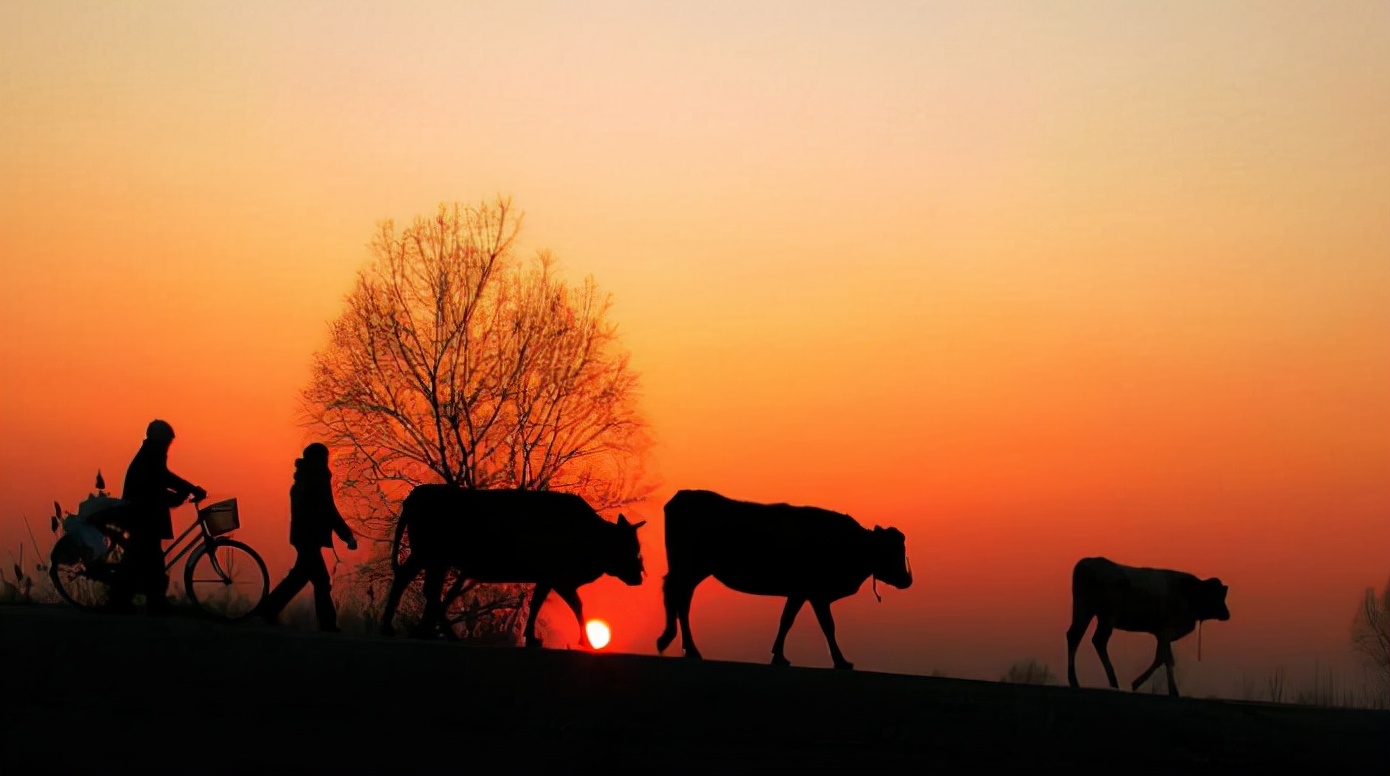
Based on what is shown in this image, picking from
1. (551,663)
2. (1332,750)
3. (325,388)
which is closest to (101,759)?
(551,663)

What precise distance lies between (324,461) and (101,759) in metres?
10.6

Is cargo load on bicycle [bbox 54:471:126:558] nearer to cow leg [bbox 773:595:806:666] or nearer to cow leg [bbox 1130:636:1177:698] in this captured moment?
cow leg [bbox 773:595:806:666]

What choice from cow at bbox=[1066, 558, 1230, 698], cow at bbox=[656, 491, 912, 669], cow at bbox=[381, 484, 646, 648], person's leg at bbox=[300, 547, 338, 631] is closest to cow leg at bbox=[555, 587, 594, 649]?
cow at bbox=[381, 484, 646, 648]

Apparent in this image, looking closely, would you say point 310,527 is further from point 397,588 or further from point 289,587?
point 397,588

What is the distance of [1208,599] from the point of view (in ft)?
97.1

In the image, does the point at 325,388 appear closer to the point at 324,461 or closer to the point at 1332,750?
the point at 324,461

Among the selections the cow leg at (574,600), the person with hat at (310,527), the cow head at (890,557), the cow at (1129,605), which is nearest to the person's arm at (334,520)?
the person with hat at (310,527)

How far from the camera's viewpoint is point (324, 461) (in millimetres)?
22297

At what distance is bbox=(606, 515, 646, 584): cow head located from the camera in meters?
26.0

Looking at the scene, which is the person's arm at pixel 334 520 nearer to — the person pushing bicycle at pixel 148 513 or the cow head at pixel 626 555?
the person pushing bicycle at pixel 148 513

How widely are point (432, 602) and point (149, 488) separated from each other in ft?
15.4

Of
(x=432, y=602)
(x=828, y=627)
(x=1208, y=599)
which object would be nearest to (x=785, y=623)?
(x=828, y=627)

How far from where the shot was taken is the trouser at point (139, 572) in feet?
68.9

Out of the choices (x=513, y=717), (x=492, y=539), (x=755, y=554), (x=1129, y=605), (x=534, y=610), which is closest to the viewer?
(x=513, y=717)
